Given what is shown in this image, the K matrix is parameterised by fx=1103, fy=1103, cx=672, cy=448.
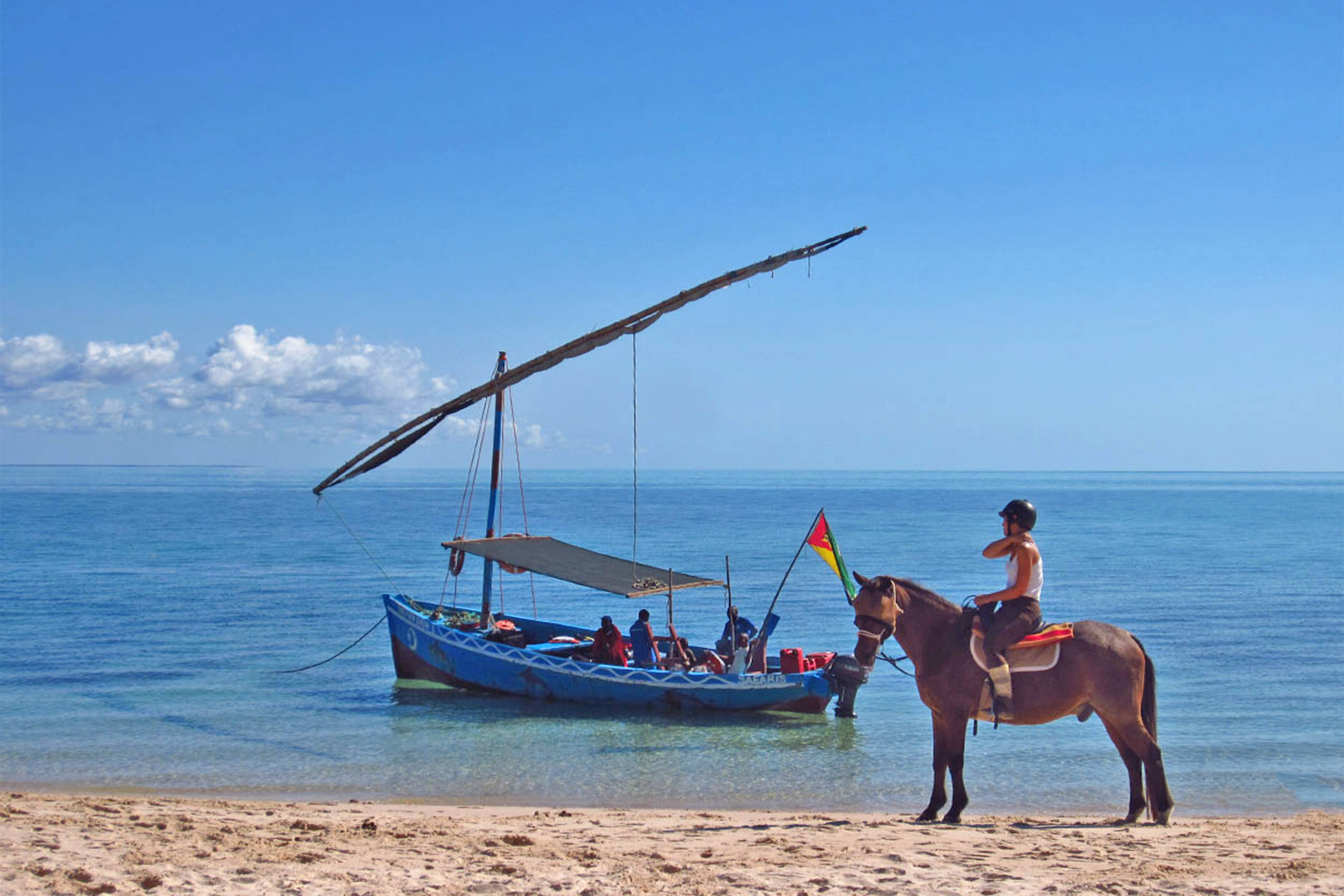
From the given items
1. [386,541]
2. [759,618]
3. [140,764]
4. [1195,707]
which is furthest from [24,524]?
[1195,707]

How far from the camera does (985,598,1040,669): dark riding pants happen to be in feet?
33.7

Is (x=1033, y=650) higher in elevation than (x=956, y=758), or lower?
higher

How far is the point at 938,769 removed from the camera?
1103 cm

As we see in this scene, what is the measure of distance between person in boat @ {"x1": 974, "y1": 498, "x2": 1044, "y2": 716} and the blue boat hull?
844 cm

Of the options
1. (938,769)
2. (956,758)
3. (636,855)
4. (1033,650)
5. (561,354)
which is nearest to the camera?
(636,855)

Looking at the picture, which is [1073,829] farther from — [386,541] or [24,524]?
[24,524]

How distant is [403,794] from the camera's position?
14.5 metres

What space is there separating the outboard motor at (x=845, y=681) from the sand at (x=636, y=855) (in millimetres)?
6050

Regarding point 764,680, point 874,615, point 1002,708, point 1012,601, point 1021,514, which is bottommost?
point 764,680

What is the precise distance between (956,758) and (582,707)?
10316 millimetres

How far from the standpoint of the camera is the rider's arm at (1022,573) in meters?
10.1

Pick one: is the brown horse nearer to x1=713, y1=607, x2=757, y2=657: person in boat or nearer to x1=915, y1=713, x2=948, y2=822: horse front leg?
x1=915, y1=713, x2=948, y2=822: horse front leg

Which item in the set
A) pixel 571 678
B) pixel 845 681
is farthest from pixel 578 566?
pixel 845 681

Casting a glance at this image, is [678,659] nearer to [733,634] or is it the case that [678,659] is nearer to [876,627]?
[733,634]
